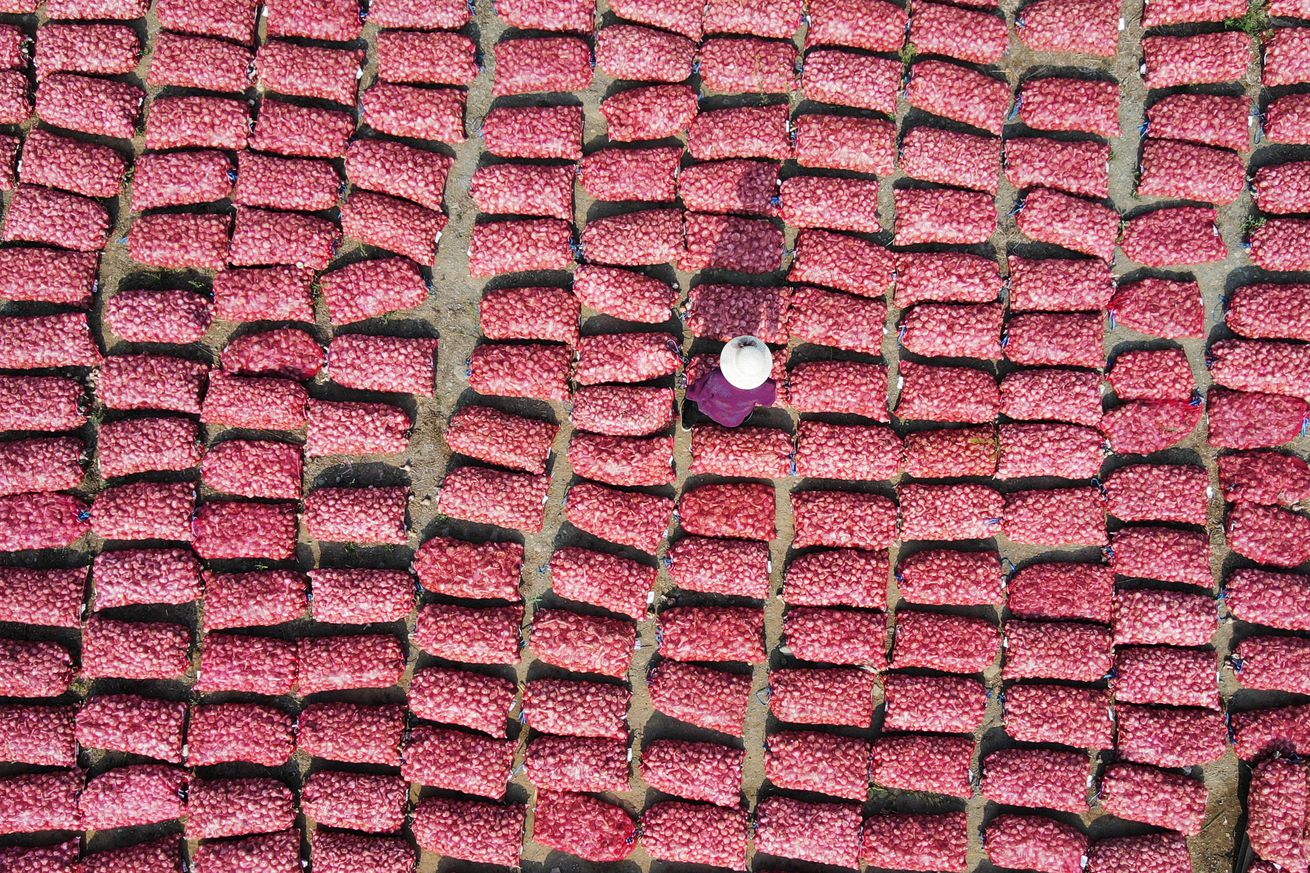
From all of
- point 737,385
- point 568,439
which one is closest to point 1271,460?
point 737,385

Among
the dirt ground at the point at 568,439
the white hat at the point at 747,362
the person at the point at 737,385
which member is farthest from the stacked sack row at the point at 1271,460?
the white hat at the point at 747,362

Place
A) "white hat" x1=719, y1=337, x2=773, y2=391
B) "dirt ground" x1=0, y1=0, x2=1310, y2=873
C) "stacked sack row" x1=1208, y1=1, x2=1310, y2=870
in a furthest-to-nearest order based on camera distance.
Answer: "dirt ground" x1=0, y1=0, x2=1310, y2=873, "stacked sack row" x1=1208, y1=1, x2=1310, y2=870, "white hat" x1=719, y1=337, x2=773, y2=391

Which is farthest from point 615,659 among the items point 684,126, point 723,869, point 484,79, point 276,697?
point 484,79

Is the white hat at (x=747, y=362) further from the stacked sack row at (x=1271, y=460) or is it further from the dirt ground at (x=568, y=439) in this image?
the stacked sack row at (x=1271, y=460)

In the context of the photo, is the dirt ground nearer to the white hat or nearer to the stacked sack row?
the stacked sack row

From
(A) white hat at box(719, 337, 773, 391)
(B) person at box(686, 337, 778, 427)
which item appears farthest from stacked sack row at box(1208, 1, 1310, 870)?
(A) white hat at box(719, 337, 773, 391)

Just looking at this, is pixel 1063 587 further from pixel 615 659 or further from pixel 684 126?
pixel 684 126

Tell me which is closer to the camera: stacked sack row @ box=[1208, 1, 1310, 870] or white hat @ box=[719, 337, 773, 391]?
white hat @ box=[719, 337, 773, 391]

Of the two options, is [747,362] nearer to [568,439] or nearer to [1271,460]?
[568,439]
